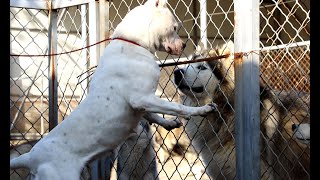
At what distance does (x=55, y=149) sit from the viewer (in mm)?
3461

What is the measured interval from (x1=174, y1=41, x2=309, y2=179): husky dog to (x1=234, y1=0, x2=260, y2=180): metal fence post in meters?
0.73

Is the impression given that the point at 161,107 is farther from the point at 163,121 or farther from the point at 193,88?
the point at 193,88

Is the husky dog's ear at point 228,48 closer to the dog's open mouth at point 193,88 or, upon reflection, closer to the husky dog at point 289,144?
the dog's open mouth at point 193,88

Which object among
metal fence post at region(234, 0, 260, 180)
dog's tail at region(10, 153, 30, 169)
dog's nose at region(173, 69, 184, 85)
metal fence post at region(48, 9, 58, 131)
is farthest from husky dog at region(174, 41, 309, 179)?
dog's tail at region(10, 153, 30, 169)

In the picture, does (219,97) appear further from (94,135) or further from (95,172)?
(94,135)

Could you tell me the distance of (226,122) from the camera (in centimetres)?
518

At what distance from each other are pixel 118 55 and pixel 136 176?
2439mm

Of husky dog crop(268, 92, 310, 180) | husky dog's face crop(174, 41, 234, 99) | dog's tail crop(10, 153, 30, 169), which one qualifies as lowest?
dog's tail crop(10, 153, 30, 169)

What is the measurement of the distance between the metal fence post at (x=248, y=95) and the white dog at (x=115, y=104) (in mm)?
306

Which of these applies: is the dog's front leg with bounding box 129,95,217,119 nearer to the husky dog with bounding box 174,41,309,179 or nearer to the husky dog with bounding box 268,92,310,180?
the husky dog with bounding box 174,41,309,179

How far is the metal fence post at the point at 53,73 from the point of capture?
525cm

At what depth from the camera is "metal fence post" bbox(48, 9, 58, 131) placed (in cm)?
525

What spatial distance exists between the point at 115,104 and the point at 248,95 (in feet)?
2.57
